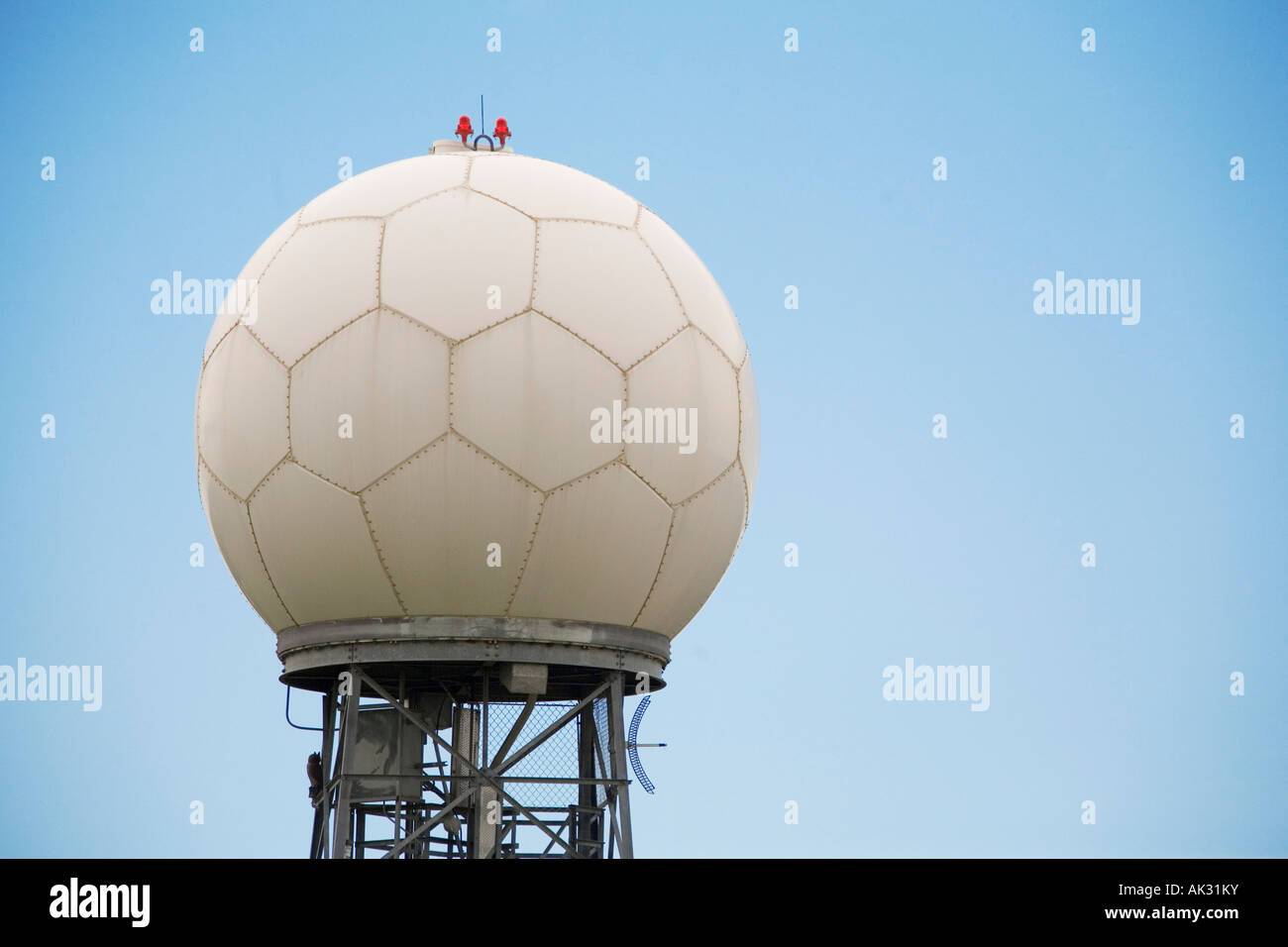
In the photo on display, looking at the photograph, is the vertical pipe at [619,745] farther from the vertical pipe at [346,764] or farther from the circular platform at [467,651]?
the vertical pipe at [346,764]

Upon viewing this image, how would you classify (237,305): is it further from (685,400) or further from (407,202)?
(685,400)

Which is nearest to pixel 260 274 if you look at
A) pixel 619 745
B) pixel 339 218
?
pixel 339 218

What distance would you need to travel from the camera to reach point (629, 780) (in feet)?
49.1

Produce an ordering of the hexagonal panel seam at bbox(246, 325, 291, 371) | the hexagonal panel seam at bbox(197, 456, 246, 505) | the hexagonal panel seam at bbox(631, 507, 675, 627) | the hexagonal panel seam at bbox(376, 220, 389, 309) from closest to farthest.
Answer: the hexagonal panel seam at bbox(376, 220, 389, 309) < the hexagonal panel seam at bbox(246, 325, 291, 371) < the hexagonal panel seam at bbox(631, 507, 675, 627) < the hexagonal panel seam at bbox(197, 456, 246, 505)

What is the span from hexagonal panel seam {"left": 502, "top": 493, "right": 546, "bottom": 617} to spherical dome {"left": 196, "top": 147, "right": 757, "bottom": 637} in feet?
0.06

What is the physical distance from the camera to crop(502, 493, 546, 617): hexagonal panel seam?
45.4ft

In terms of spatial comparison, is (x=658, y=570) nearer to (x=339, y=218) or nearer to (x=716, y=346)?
(x=716, y=346)

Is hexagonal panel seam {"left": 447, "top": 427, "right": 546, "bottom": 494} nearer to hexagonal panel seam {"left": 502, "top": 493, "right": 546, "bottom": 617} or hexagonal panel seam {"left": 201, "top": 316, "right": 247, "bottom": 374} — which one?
hexagonal panel seam {"left": 502, "top": 493, "right": 546, "bottom": 617}

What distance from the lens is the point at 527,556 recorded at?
1394cm

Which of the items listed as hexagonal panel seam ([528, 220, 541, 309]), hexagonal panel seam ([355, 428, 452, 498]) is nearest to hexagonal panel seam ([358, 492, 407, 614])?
hexagonal panel seam ([355, 428, 452, 498])

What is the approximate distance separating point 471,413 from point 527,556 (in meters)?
1.21

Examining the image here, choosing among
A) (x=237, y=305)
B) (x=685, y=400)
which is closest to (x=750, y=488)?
(x=685, y=400)

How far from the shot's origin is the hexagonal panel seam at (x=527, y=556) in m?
13.9
